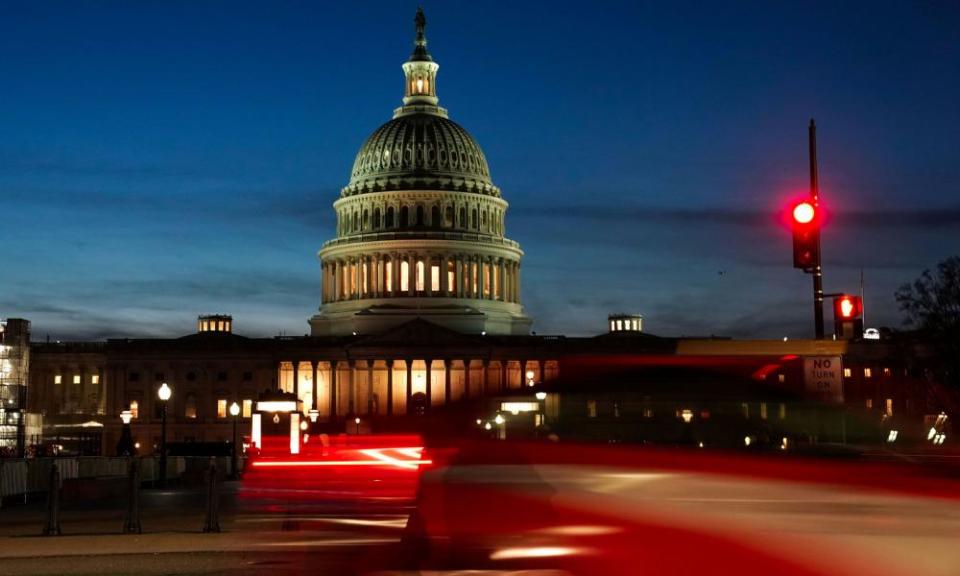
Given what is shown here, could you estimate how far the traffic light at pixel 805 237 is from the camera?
22.6 meters

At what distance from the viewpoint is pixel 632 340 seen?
167m

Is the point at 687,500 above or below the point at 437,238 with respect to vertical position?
below

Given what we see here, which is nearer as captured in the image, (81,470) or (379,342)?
(81,470)

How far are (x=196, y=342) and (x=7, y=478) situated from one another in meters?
126

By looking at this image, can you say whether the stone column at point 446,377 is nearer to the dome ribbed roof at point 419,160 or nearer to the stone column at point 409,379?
the stone column at point 409,379

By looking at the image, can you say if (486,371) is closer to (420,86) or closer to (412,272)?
(412,272)

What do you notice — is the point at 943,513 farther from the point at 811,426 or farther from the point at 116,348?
the point at 116,348

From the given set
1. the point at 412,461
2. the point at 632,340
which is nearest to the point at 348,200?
the point at 632,340

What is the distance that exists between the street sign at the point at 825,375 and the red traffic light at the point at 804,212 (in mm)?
2877

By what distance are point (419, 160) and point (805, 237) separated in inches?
6327

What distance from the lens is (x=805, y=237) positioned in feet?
74.2

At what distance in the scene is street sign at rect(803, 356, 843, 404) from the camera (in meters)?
19.5

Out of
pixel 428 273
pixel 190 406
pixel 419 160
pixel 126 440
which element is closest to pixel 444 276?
pixel 428 273

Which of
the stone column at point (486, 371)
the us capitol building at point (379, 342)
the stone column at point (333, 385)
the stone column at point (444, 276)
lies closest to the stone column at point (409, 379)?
the us capitol building at point (379, 342)
